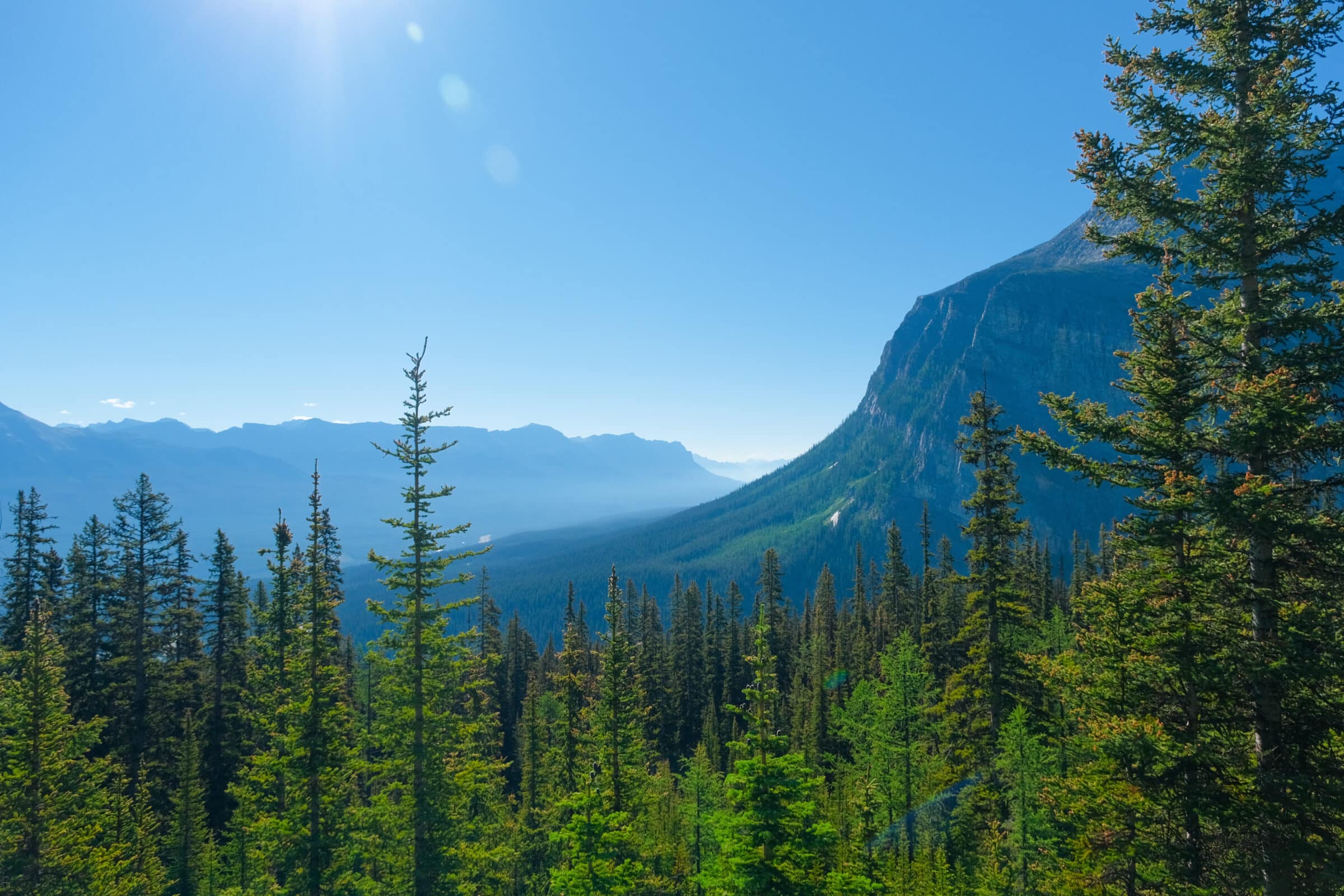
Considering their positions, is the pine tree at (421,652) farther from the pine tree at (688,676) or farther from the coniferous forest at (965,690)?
the pine tree at (688,676)

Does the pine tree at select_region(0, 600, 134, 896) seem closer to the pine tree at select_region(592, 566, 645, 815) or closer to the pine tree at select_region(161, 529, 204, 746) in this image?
the pine tree at select_region(161, 529, 204, 746)

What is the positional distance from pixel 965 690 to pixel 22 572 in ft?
158

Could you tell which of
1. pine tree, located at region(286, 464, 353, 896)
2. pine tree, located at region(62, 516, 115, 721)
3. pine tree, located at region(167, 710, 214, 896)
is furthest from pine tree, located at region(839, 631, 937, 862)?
pine tree, located at region(62, 516, 115, 721)

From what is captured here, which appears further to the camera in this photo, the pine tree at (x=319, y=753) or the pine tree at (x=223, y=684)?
the pine tree at (x=223, y=684)

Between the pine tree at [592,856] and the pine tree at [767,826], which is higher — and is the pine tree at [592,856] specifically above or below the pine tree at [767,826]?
below

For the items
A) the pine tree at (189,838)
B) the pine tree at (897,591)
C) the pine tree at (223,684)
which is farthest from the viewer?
the pine tree at (897,591)

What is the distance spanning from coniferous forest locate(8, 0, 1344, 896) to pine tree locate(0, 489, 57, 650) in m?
0.18

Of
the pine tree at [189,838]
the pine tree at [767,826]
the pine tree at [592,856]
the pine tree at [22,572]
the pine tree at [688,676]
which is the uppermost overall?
the pine tree at [22,572]

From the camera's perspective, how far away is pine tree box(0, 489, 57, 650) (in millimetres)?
31906

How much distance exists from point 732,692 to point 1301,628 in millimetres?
66503

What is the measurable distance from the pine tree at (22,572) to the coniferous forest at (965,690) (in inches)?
6.9

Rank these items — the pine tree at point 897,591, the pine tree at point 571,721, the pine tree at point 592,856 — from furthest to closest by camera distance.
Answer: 1. the pine tree at point 897,591
2. the pine tree at point 571,721
3. the pine tree at point 592,856

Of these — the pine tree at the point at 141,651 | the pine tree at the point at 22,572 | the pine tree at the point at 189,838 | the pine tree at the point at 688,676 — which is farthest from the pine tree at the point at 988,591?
the pine tree at the point at 688,676

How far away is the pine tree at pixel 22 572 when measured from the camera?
105 ft
